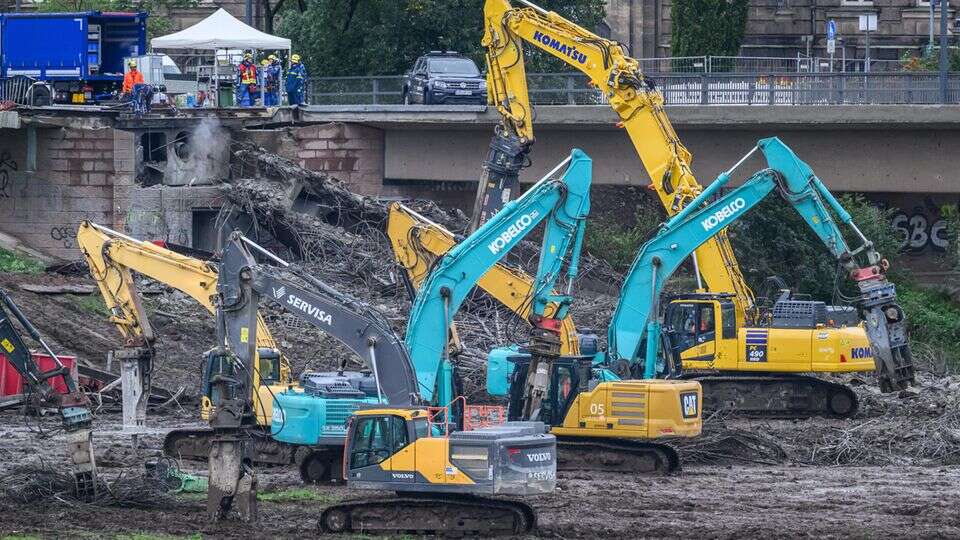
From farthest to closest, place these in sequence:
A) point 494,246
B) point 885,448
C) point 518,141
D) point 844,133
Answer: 1. point 844,133
2. point 518,141
3. point 885,448
4. point 494,246

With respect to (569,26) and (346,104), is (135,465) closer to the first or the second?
(569,26)

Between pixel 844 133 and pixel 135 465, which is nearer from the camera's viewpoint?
pixel 135 465

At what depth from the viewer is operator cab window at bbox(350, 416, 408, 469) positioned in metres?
20.3

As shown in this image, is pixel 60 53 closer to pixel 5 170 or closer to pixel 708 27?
pixel 5 170

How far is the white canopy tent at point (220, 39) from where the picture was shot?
47000 millimetres

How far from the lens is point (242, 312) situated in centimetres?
2216

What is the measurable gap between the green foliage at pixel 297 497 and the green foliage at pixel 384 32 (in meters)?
30.4

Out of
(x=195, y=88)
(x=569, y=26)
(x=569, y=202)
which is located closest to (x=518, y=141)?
(x=569, y=26)

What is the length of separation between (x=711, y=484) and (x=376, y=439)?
20.4 feet

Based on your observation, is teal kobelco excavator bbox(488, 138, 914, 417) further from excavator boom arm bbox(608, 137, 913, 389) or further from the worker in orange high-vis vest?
the worker in orange high-vis vest

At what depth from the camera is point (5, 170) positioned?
148 feet

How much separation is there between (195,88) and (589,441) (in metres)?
25.0

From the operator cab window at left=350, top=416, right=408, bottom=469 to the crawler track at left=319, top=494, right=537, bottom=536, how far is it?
1.71 ft

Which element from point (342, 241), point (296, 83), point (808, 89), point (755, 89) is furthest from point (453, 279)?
point (296, 83)
